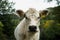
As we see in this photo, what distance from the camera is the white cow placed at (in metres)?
10.4

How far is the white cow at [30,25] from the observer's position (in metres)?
10.4

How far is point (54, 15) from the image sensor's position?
2927 centimetres

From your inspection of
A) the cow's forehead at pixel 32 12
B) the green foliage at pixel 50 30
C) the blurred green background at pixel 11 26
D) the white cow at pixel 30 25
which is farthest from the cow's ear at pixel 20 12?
the green foliage at pixel 50 30

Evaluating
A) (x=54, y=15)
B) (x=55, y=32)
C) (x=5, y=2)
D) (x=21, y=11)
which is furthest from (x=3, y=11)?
(x=21, y=11)

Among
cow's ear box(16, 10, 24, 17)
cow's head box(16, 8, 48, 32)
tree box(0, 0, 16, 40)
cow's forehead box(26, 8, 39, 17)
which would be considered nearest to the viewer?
cow's head box(16, 8, 48, 32)

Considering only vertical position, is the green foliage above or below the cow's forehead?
below

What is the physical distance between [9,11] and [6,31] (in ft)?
8.47

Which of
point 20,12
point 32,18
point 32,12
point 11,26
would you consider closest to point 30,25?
point 32,18

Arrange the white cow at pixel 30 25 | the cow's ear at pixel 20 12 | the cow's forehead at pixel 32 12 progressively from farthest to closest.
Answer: the cow's ear at pixel 20 12, the cow's forehead at pixel 32 12, the white cow at pixel 30 25

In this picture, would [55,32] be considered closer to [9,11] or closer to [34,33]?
[9,11]

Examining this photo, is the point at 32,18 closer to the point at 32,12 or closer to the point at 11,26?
the point at 32,12

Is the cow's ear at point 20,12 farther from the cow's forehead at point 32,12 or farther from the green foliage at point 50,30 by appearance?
the green foliage at point 50,30

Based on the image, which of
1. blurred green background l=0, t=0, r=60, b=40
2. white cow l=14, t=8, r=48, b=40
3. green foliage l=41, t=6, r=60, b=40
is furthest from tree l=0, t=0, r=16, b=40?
white cow l=14, t=8, r=48, b=40

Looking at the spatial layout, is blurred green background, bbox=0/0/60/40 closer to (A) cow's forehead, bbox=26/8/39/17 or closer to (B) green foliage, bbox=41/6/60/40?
(B) green foliage, bbox=41/6/60/40
